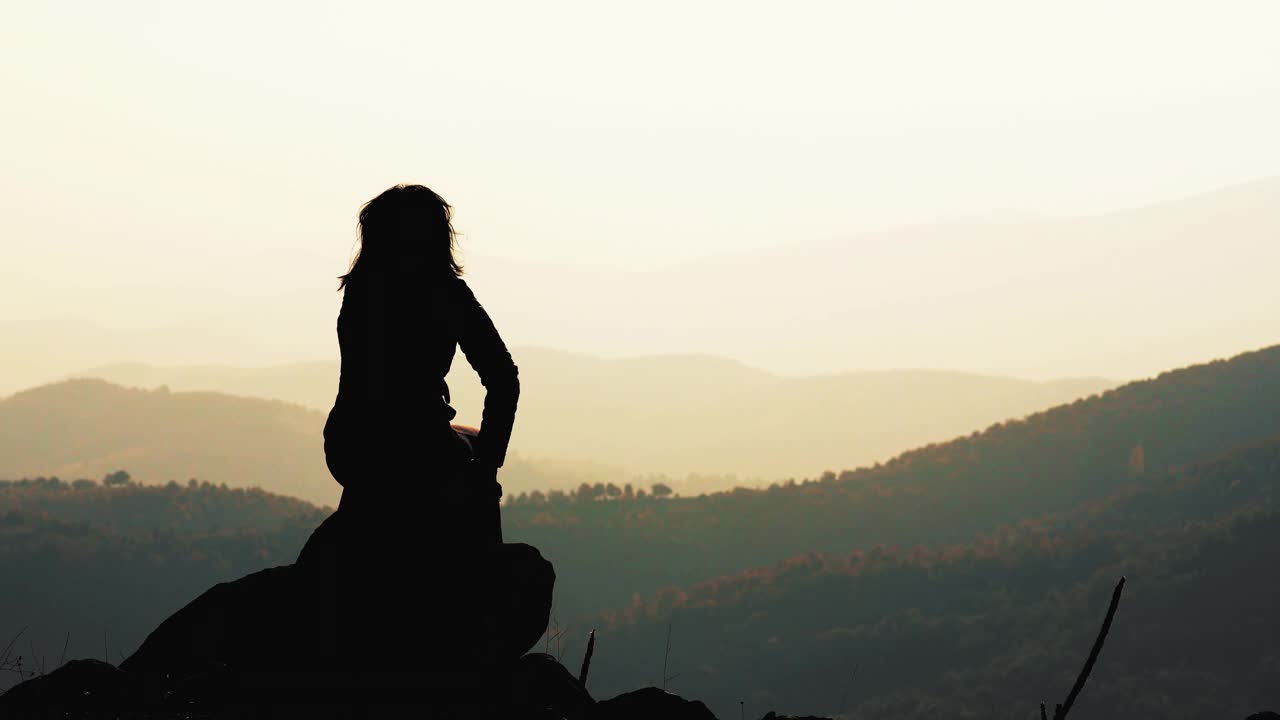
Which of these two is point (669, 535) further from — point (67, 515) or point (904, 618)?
point (67, 515)

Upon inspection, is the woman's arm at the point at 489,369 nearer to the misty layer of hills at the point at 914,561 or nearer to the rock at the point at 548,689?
the rock at the point at 548,689

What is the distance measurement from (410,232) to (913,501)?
168091 millimetres

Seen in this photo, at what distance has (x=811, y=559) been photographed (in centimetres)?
15375

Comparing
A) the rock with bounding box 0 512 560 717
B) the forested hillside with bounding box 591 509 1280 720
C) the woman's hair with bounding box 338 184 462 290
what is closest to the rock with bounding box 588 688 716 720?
the rock with bounding box 0 512 560 717

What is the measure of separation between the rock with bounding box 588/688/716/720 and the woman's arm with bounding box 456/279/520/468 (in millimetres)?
1922

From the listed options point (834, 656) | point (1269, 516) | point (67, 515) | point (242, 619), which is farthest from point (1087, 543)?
point (242, 619)

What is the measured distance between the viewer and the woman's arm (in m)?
8.23

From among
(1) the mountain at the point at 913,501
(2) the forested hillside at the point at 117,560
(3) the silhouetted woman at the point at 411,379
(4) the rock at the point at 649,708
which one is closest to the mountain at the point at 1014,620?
(1) the mountain at the point at 913,501

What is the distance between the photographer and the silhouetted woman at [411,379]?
328 inches

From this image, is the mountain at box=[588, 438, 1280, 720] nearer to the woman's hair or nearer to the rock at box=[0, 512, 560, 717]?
the rock at box=[0, 512, 560, 717]

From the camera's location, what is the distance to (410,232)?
8320mm

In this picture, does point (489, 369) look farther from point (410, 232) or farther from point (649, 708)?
point (649, 708)

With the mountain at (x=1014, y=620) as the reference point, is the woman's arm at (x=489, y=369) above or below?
above

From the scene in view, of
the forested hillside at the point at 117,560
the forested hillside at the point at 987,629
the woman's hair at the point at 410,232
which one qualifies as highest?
the woman's hair at the point at 410,232
